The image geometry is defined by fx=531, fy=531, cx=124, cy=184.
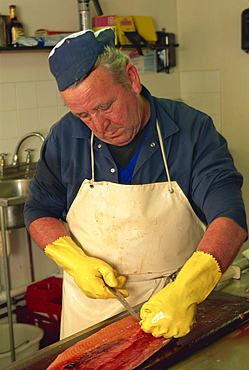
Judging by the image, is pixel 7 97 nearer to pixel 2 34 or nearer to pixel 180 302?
pixel 2 34

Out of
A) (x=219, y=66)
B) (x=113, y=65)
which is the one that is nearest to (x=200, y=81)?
(x=219, y=66)

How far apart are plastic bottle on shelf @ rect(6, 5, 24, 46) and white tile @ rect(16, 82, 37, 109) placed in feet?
0.98

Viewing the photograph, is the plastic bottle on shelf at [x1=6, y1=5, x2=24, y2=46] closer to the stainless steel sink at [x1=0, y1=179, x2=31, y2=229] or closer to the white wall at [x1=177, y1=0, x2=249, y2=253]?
the stainless steel sink at [x1=0, y1=179, x2=31, y2=229]

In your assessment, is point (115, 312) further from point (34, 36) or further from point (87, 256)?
point (34, 36)

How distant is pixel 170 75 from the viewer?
458 centimetres

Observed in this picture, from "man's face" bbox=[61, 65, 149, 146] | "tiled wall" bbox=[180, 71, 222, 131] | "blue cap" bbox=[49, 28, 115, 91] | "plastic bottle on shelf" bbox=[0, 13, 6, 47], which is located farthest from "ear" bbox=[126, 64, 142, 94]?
"tiled wall" bbox=[180, 71, 222, 131]

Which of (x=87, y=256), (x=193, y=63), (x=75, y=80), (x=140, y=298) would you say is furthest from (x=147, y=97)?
(x=193, y=63)

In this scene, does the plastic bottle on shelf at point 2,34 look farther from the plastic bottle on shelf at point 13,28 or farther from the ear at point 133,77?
the ear at point 133,77

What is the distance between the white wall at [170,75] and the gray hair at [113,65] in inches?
75.1

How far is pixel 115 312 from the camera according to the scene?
6.34ft

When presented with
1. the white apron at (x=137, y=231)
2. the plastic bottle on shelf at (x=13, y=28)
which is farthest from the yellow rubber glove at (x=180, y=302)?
the plastic bottle on shelf at (x=13, y=28)

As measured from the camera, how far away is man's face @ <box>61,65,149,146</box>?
1655mm

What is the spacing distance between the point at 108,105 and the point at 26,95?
204 centimetres

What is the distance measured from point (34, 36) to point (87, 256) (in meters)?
2.18
